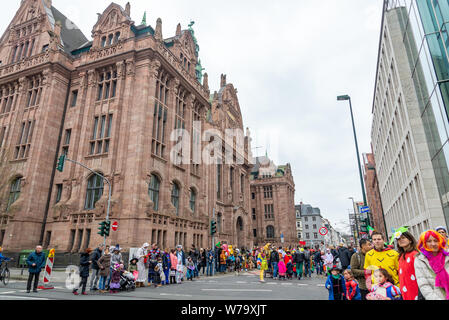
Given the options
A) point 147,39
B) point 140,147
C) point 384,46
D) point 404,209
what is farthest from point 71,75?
point 404,209

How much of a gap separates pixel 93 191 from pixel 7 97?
1678 centimetres

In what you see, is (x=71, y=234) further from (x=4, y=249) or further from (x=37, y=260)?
(x=37, y=260)

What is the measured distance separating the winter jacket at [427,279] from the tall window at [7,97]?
36.3 metres

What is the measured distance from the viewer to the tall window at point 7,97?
29.3 metres

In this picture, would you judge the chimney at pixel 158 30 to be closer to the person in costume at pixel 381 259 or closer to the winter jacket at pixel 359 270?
the winter jacket at pixel 359 270

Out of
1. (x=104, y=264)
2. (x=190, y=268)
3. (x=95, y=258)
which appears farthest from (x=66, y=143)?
(x=104, y=264)

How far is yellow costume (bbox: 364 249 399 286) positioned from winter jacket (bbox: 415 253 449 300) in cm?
120

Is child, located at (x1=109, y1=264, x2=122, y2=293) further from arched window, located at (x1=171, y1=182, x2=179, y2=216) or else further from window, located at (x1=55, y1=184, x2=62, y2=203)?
window, located at (x1=55, y1=184, x2=62, y2=203)

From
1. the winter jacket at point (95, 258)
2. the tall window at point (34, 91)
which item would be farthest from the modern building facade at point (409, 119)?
the tall window at point (34, 91)

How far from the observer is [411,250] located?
13.3 feet

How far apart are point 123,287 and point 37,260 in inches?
139

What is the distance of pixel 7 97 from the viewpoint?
29906mm
